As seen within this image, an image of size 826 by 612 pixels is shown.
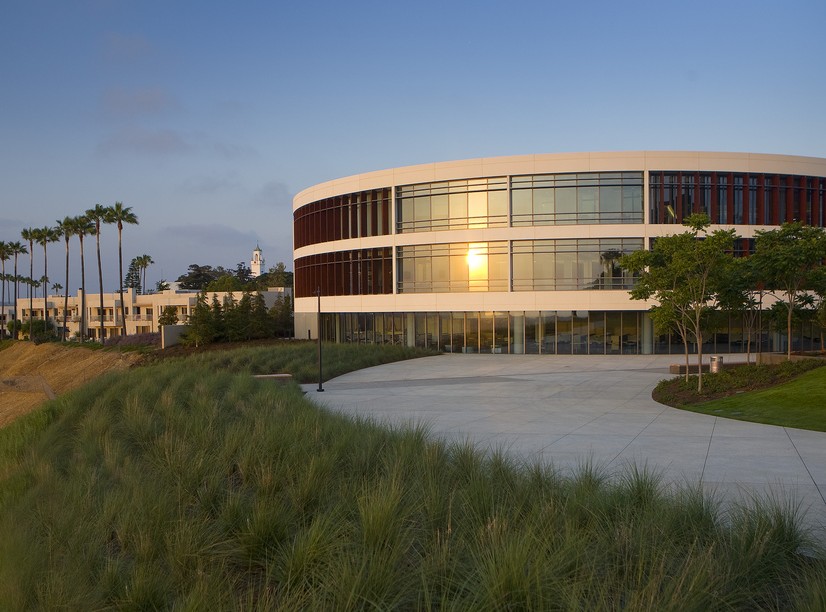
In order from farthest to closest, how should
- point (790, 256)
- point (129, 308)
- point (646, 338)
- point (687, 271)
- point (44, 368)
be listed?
point (129, 308) → point (44, 368) → point (646, 338) → point (790, 256) → point (687, 271)

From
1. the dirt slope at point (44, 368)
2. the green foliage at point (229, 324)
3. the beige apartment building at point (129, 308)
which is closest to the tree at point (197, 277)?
the beige apartment building at point (129, 308)

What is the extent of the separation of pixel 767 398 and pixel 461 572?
14.0 meters

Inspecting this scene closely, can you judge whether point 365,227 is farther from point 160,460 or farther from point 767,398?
point 160,460

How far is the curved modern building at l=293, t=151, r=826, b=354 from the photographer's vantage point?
1508 inches

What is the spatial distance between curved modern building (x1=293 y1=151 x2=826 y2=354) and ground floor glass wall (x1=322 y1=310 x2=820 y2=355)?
7 centimetres

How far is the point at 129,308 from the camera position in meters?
92.8

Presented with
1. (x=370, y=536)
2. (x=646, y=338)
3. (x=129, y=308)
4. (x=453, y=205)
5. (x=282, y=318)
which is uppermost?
(x=453, y=205)

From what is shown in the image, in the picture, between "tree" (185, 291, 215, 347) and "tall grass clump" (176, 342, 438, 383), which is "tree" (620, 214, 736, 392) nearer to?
"tall grass clump" (176, 342, 438, 383)

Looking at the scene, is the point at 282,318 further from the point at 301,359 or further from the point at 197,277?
the point at 197,277

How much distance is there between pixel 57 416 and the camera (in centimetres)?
1413

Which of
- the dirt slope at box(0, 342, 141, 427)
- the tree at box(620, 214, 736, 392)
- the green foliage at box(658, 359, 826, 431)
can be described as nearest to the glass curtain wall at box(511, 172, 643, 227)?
the tree at box(620, 214, 736, 392)

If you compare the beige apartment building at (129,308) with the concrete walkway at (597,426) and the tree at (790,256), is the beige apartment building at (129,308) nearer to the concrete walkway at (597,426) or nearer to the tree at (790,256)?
the concrete walkway at (597,426)

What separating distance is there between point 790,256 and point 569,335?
712 inches

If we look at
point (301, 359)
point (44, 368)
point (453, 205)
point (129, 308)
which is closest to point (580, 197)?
point (453, 205)
